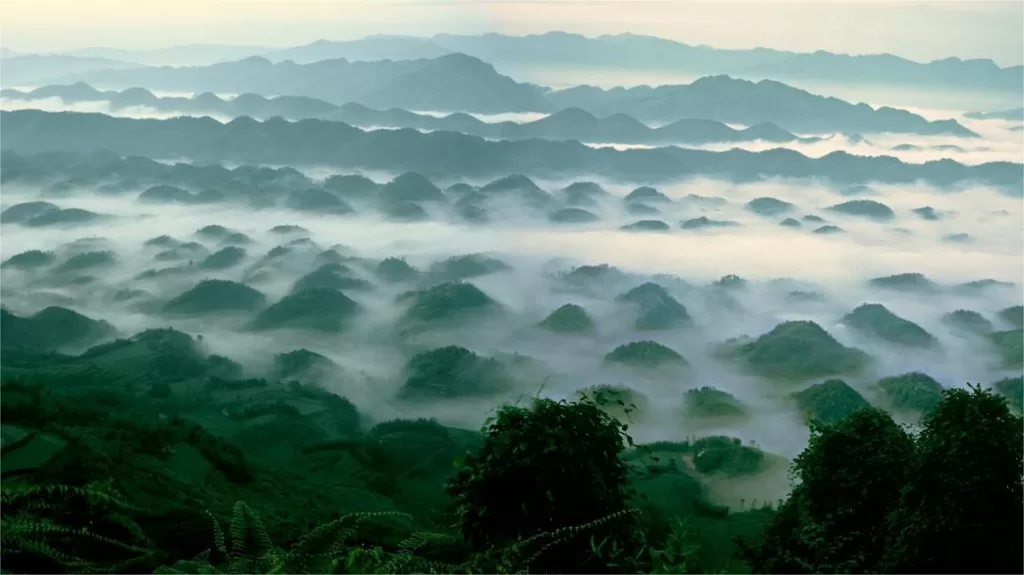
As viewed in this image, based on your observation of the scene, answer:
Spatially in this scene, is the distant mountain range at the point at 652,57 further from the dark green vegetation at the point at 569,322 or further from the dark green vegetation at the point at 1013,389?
the dark green vegetation at the point at 1013,389

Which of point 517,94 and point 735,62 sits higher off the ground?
point 735,62

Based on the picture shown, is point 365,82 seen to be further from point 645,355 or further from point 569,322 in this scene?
point 645,355

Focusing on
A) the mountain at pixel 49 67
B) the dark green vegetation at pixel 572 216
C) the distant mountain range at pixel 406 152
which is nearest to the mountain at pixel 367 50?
the distant mountain range at pixel 406 152

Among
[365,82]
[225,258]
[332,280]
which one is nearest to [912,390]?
[332,280]

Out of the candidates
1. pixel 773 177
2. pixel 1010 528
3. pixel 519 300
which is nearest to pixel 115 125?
pixel 519 300

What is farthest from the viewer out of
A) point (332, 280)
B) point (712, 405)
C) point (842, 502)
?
point (332, 280)

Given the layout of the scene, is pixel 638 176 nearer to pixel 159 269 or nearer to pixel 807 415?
pixel 807 415
